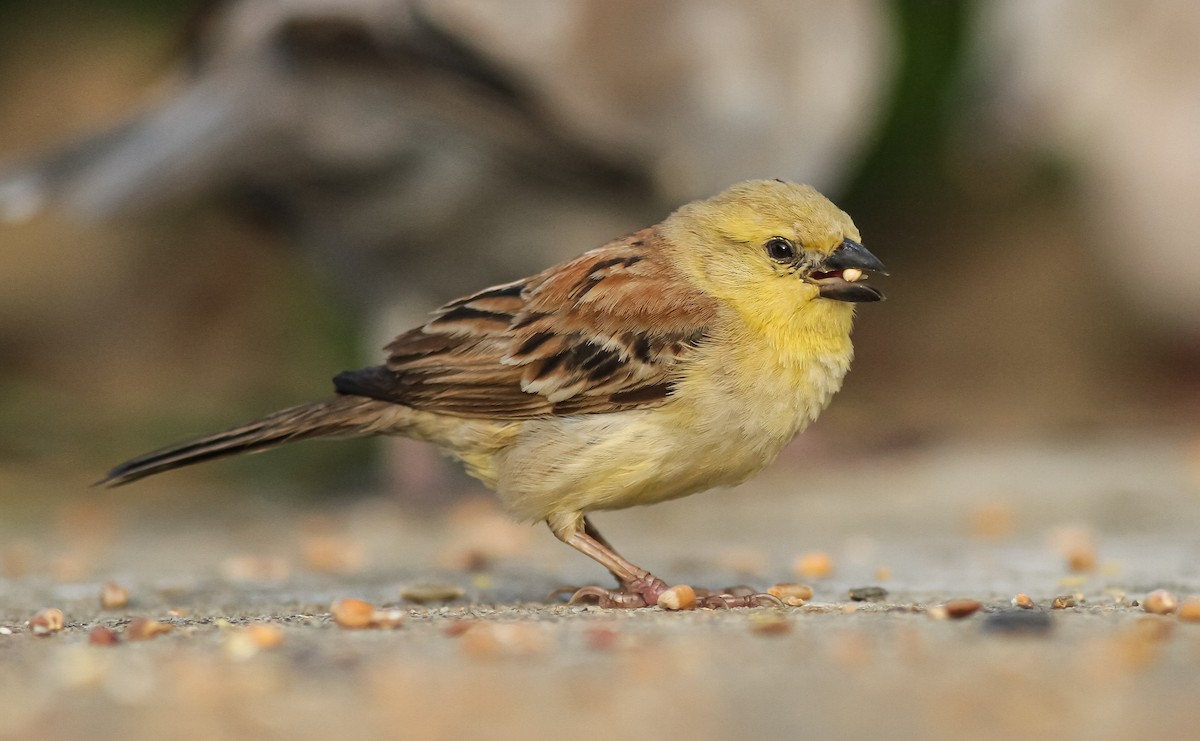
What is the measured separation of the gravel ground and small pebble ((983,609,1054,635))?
0.01 metres

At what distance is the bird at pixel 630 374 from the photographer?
3768mm

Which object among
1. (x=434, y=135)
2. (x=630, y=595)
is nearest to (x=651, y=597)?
(x=630, y=595)

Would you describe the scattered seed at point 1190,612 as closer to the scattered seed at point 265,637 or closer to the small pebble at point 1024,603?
the small pebble at point 1024,603

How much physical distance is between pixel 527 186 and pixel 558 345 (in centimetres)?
264

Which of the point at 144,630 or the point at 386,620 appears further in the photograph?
the point at 386,620

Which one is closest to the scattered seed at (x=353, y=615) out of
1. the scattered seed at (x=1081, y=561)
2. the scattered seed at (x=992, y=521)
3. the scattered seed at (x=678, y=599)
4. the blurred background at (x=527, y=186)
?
the scattered seed at (x=678, y=599)

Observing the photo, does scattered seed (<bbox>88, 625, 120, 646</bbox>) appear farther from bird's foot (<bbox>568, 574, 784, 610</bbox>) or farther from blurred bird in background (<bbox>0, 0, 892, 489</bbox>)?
blurred bird in background (<bbox>0, 0, 892, 489</bbox>)

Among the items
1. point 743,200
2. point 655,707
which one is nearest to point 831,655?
point 655,707

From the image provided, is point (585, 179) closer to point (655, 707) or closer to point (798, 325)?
point (798, 325)

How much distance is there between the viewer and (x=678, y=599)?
3699 mm

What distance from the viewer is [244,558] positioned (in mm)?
5324

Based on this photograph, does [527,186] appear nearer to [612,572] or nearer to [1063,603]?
[612,572]

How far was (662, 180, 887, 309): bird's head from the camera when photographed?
12.8 ft

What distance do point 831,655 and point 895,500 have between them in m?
3.50
